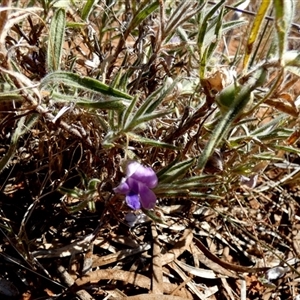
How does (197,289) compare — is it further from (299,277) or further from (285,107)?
(285,107)

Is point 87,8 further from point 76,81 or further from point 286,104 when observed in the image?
point 286,104

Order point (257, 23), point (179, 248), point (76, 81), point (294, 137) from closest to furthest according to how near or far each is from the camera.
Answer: point (257, 23)
point (76, 81)
point (294, 137)
point (179, 248)

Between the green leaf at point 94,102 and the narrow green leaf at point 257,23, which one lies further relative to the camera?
the green leaf at point 94,102

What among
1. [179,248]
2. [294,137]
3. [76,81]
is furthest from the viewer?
[179,248]

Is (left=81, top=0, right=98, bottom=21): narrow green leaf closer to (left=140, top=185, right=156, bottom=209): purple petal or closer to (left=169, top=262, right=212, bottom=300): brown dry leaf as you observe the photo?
(left=140, top=185, right=156, bottom=209): purple petal

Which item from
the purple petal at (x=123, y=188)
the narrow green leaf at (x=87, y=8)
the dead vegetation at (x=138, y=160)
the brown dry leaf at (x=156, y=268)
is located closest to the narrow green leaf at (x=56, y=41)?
the dead vegetation at (x=138, y=160)

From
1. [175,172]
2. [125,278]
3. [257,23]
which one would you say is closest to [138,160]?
[175,172]

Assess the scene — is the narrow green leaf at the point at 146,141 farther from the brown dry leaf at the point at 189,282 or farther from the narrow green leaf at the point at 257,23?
the brown dry leaf at the point at 189,282

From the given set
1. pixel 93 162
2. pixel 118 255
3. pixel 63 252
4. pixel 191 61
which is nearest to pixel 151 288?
pixel 118 255
